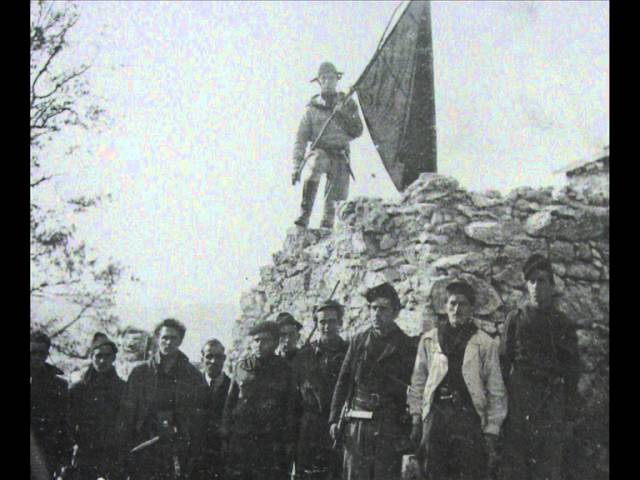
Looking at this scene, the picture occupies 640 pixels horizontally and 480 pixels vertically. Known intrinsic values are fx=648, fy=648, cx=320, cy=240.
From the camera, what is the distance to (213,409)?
5.08 m

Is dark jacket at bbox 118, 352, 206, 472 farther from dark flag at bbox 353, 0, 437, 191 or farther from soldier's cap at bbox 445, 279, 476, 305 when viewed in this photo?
dark flag at bbox 353, 0, 437, 191

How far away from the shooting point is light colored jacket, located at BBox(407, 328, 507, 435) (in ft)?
14.6

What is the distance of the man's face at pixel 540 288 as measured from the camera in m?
4.80

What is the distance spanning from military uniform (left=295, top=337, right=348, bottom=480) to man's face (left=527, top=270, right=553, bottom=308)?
1480mm

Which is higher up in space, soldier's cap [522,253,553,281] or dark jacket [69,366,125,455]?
soldier's cap [522,253,553,281]

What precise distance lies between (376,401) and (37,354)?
2.68 meters

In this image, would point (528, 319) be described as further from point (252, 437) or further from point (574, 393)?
point (252, 437)

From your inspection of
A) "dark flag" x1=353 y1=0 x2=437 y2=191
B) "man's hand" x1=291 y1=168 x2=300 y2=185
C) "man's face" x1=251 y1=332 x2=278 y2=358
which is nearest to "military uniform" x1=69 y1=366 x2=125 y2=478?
"man's face" x1=251 y1=332 x2=278 y2=358

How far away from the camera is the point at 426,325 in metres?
5.25

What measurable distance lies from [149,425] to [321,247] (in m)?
A: 2.91

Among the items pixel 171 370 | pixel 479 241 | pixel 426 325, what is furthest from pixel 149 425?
pixel 479 241

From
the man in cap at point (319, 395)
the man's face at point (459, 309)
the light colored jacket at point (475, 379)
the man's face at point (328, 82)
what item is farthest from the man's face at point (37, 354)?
the man's face at point (328, 82)

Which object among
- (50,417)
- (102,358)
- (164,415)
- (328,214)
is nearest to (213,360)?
(164,415)

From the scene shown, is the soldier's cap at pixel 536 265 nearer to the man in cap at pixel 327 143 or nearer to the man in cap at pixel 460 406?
the man in cap at pixel 460 406
